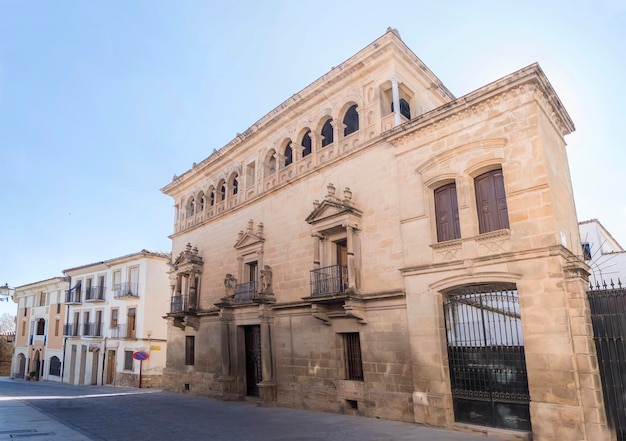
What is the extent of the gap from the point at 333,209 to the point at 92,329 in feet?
77.6

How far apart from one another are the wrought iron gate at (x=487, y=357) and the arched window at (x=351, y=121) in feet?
20.9

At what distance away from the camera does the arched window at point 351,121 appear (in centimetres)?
1399

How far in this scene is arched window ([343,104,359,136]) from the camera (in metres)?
14.0

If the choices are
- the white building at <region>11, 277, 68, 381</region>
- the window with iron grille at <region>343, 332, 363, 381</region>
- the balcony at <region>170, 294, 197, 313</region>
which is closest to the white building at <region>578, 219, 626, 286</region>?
the window with iron grille at <region>343, 332, 363, 381</region>

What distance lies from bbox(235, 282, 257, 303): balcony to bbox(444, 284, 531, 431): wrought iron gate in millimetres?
7985

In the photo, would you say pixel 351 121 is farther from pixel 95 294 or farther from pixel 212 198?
pixel 95 294

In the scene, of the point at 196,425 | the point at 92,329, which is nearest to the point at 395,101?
the point at 196,425

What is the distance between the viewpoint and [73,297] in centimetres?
3244

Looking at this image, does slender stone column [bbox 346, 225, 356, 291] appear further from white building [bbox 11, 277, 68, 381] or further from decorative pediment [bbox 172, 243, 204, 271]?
white building [bbox 11, 277, 68, 381]

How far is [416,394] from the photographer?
10.1 metres

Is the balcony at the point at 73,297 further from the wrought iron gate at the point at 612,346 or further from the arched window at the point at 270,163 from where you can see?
the wrought iron gate at the point at 612,346

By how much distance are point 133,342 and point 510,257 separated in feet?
75.3

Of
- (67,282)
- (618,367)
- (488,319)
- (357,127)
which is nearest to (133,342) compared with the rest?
(67,282)

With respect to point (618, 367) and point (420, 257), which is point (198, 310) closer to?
point (420, 257)
